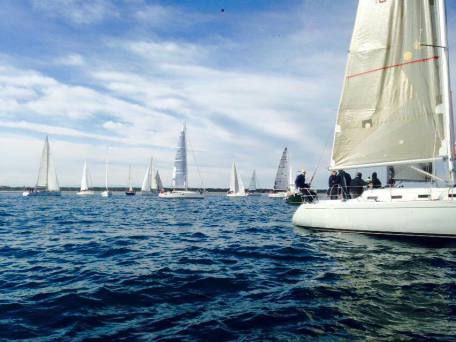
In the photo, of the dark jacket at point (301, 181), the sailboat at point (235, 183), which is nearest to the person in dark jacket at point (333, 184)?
the dark jacket at point (301, 181)

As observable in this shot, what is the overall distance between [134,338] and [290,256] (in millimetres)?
6152

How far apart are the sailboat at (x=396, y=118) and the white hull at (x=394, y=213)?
30mm

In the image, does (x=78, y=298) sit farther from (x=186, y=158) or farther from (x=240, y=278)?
(x=186, y=158)

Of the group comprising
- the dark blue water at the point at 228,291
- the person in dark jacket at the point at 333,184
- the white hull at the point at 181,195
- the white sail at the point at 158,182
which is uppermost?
the white sail at the point at 158,182

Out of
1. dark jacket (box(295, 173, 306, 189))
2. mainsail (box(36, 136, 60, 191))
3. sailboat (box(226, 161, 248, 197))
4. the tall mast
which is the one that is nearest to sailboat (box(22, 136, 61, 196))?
mainsail (box(36, 136, 60, 191))

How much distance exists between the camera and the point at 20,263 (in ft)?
29.2

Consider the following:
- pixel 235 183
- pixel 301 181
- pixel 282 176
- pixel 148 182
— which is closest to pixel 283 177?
pixel 282 176

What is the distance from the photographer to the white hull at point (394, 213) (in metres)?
11.2

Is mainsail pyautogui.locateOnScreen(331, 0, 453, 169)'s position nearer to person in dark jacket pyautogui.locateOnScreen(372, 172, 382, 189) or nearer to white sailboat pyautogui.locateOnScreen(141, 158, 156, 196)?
person in dark jacket pyautogui.locateOnScreen(372, 172, 382, 189)

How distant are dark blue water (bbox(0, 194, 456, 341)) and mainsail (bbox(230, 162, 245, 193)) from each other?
83.4 m

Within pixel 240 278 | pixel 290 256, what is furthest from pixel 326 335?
pixel 290 256

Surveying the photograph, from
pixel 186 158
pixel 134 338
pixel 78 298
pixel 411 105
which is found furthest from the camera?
pixel 186 158

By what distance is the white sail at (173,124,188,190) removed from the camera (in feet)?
234

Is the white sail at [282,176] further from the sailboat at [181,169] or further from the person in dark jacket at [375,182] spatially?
the person in dark jacket at [375,182]
